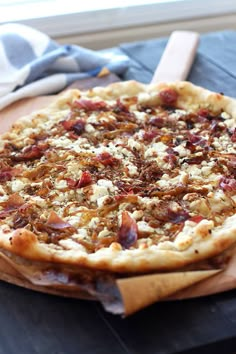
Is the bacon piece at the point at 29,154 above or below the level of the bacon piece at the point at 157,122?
below

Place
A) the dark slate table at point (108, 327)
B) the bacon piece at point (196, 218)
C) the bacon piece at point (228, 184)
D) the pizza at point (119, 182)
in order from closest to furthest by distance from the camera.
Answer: the dark slate table at point (108, 327), the pizza at point (119, 182), the bacon piece at point (196, 218), the bacon piece at point (228, 184)

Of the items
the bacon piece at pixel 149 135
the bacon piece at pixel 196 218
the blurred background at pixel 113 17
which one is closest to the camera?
the bacon piece at pixel 196 218

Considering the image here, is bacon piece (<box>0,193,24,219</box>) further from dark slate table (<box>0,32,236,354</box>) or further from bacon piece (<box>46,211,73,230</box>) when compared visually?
dark slate table (<box>0,32,236,354</box>)

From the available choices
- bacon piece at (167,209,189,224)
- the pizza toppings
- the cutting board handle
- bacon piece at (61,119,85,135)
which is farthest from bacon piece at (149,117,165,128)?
bacon piece at (167,209,189,224)

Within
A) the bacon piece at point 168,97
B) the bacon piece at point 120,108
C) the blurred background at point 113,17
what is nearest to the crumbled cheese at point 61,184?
the bacon piece at point 120,108

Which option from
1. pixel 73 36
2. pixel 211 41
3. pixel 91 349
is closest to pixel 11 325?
pixel 91 349

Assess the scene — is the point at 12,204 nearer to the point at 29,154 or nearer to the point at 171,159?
the point at 29,154

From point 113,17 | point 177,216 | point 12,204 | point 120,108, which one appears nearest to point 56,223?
point 12,204

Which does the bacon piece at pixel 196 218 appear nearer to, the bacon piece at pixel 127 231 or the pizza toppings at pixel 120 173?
the pizza toppings at pixel 120 173
